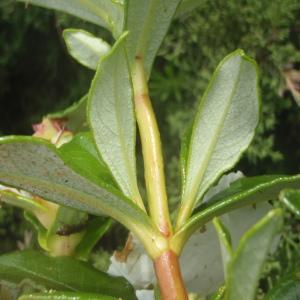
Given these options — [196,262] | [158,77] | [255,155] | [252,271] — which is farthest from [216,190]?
[158,77]

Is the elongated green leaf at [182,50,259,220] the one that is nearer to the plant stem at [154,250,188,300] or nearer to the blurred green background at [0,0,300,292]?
the plant stem at [154,250,188,300]

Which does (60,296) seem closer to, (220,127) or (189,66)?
(220,127)

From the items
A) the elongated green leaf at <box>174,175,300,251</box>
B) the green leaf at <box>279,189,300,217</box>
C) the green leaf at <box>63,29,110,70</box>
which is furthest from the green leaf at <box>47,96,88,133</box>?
the green leaf at <box>279,189,300,217</box>

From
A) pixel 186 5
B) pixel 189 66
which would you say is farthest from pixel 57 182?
pixel 189 66

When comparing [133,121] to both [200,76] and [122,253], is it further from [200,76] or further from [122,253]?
[200,76]

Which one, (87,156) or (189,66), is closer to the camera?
(87,156)

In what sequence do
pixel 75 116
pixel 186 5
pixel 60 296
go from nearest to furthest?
pixel 60 296 → pixel 186 5 → pixel 75 116

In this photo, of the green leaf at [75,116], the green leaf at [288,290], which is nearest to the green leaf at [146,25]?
the green leaf at [75,116]

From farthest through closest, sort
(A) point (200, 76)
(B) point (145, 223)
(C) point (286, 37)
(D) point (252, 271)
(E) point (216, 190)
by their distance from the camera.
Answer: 1. (A) point (200, 76)
2. (C) point (286, 37)
3. (E) point (216, 190)
4. (B) point (145, 223)
5. (D) point (252, 271)
